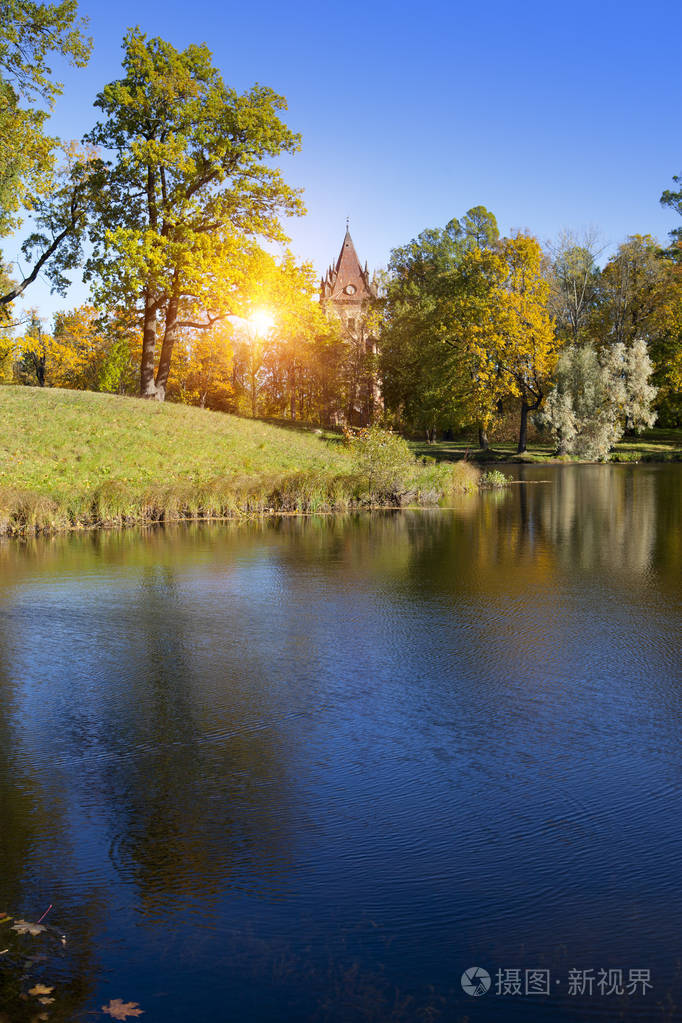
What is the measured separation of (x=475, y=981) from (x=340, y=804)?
78.3 inches

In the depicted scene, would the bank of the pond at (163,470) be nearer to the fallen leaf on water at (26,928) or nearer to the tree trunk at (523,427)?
the fallen leaf on water at (26,928)

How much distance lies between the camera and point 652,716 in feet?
25.9

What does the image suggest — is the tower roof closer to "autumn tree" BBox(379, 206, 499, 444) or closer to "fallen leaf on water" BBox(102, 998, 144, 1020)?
"autumn tree" BBox(379, 206, 499, 444)

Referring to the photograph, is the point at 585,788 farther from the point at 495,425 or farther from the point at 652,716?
the point at 495,425

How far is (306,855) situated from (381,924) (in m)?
0.83

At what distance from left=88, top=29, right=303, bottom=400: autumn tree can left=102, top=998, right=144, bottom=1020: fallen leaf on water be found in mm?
37278

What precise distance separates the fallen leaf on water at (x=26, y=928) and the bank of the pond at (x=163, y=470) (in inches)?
707

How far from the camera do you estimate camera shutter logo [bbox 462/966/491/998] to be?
4148 mm

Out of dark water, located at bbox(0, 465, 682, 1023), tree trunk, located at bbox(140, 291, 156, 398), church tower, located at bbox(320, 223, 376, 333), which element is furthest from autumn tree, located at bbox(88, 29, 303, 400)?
church tower, located at bbox(320, 223, 376, 333)

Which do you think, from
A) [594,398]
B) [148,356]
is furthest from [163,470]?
[594,398]

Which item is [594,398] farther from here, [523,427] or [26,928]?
[26,928]

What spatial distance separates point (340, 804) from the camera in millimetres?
6090

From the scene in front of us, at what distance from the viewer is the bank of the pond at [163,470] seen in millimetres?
23484

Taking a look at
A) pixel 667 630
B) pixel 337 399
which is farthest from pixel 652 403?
pixel 667 630
